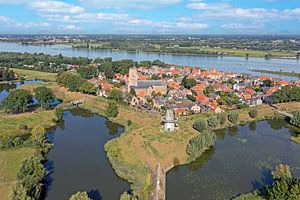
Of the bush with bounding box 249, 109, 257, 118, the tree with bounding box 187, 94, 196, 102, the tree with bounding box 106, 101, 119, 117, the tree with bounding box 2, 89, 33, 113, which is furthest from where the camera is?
the tree with bounding box 187, 94, 196, 102

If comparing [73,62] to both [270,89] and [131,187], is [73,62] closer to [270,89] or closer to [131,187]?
[270,89]

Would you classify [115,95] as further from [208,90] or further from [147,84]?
[208,90]

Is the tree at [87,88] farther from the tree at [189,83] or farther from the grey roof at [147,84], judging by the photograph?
the tree at [189,83]

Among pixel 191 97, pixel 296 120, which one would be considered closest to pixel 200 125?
pixel 296 120

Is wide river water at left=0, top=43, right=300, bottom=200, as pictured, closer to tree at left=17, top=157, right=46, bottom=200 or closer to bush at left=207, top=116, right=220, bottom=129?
bush at left=207, top=116, right=220, bottom=129

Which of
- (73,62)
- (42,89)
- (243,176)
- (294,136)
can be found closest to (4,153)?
(42,89)

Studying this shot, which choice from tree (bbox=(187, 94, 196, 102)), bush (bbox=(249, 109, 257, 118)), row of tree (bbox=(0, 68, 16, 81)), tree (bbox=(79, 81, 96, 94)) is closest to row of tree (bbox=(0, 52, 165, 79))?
row of tree (bbox=(0, 68, 16, 81))

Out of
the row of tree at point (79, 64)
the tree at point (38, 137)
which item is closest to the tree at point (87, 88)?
the row of tree at point (79, 64)
